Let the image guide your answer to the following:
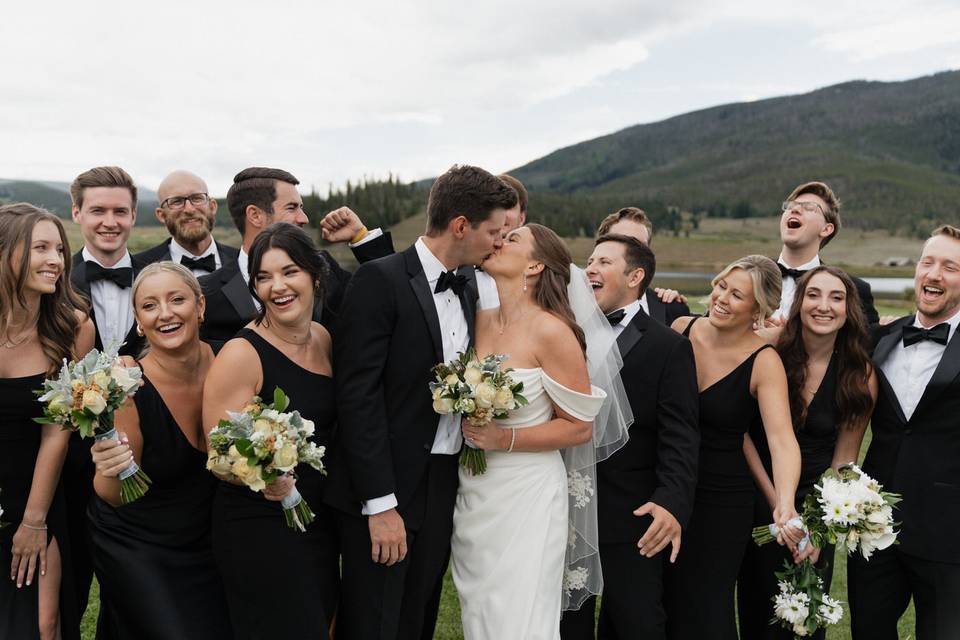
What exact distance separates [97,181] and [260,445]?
3.41 metres

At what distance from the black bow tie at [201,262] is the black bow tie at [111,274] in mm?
549

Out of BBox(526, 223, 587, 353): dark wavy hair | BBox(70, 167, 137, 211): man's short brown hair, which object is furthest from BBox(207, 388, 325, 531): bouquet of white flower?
BBox(70, 167, 137, 211): man's short brown hair

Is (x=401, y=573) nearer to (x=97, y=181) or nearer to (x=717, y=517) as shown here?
(x=717, y=517)

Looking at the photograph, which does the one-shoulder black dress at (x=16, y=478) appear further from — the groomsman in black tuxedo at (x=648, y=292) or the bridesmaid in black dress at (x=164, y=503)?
the groomsman in black tuxedo at (x=648, y=292)

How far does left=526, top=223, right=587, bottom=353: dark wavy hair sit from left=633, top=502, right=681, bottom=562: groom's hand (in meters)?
1.06

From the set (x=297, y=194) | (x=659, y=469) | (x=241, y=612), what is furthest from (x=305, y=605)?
(x=297, y=194)

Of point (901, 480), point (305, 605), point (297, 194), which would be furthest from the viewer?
point (297, 194)

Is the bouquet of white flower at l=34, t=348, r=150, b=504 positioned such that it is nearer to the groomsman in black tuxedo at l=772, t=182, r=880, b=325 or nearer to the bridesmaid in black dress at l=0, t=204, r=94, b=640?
the bridesmaid in black dress at l=0, t=204, r=94, b=640

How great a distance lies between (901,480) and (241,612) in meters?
4.16

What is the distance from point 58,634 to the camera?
462 cm

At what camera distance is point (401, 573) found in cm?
416

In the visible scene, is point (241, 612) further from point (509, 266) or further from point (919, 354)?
point (919, 354)

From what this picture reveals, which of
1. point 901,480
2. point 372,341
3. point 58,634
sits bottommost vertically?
point 58,634

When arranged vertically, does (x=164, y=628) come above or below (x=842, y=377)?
below
